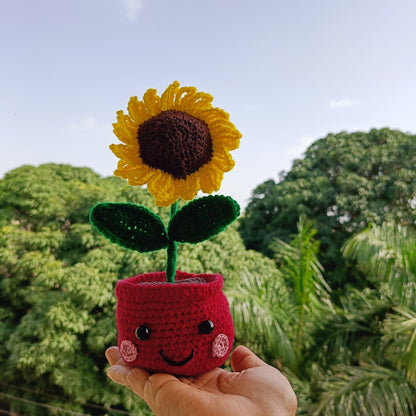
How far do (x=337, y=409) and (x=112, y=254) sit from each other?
287 cm

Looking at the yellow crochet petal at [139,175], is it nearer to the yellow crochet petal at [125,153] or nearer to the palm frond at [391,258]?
the yellow crochet petal at [125,153]

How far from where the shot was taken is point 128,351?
0.59m

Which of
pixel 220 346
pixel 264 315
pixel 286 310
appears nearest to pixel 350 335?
pixel 286 310

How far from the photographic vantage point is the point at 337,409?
2.09 meters

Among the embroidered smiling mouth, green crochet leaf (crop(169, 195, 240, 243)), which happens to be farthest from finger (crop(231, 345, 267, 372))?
green crochet leaf (crop(169, 195, 240, 243))

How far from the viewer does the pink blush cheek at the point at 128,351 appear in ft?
1.91

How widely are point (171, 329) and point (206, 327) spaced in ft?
0.19


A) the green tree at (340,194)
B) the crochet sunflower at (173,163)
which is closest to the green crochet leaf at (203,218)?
the crochet sunflower at (173,163)

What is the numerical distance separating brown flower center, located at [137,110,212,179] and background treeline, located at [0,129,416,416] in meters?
2.05

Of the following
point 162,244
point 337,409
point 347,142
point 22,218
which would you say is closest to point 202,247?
point 337,409

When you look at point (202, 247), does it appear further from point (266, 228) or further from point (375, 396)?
point (266, 228)

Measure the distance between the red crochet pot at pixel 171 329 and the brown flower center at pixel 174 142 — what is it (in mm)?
204

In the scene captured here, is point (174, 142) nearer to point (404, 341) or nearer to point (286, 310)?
point (404, 341)

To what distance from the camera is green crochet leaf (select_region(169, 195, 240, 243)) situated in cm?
61
